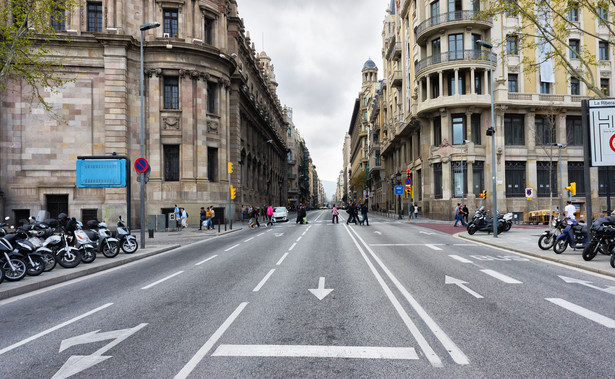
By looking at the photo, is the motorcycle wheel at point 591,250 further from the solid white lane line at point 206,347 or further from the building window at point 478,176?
the building window at point 478,176

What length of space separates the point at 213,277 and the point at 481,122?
35.0 m

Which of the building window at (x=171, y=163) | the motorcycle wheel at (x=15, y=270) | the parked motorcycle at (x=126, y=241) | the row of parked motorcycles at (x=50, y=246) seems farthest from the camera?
the building window at (x=171, y=163)

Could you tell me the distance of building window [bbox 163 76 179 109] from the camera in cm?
3175

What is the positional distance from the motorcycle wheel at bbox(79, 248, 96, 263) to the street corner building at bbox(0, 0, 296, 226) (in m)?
18.6

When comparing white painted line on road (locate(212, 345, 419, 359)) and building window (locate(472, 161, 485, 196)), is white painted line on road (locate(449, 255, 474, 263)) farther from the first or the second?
building window (locate(472, 161, 485, 196))

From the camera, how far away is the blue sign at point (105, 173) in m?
17.2

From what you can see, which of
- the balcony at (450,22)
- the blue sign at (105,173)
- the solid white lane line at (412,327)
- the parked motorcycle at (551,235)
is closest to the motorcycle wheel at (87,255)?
the blue sign at (105,173)

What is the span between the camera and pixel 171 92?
105ft

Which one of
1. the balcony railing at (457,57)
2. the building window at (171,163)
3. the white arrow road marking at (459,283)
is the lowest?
the white arrow road marking at (459,283)

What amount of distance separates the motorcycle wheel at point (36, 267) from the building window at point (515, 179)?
3806 cm

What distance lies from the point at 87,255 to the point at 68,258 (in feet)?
2.81

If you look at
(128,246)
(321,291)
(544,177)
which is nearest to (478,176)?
(544,177)

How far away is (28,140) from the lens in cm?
2847

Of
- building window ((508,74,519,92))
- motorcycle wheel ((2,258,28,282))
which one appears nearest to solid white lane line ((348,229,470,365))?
motorcycle wheel ((2,258,28,282))
